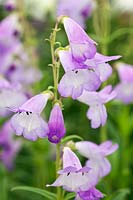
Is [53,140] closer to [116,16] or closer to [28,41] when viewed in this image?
[28,41]

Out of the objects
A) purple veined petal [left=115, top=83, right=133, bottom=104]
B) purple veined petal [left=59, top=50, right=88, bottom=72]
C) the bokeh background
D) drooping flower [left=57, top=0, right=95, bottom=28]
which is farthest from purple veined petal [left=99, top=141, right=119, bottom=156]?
drooping flower [left=57, top=0, right=95, bottom=28]

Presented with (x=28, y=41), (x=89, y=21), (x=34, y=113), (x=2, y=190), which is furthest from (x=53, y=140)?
(x=89, y=21)

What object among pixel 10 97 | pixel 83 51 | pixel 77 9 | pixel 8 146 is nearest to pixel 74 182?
pixel 83 51

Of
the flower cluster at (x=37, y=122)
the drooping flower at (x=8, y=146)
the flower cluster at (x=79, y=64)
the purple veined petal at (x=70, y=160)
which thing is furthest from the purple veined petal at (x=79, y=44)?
the drooping flower at (x=8, y=146)

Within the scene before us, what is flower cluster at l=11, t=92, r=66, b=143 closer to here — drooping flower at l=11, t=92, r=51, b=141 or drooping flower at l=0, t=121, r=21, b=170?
drooping flower at l=11, t=92, r=51, b=141

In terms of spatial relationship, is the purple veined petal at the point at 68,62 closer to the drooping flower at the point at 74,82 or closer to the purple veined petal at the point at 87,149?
the drooping flower at the point at 74,82

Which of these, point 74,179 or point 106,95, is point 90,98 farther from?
point 74,179
